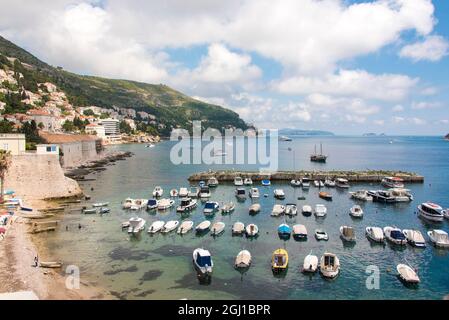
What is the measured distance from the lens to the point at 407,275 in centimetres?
3014

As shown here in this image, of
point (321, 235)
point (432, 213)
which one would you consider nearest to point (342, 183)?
point (432, 213)

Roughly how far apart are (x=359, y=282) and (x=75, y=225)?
34.1 m

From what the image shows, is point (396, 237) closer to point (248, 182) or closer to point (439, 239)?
point (439, 239)

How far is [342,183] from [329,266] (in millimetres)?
50788

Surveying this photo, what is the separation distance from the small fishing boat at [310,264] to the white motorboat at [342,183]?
47255 mm

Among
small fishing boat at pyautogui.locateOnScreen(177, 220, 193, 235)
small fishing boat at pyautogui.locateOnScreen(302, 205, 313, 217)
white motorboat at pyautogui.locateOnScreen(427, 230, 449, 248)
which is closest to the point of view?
white motorboat at pyautogui.locateOnScreen(427, 230, 449, 248)

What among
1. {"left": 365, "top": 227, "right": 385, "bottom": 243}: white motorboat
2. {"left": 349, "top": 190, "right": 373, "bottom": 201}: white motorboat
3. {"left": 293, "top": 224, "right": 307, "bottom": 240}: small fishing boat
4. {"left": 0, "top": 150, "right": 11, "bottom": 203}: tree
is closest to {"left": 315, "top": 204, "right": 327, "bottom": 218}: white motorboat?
{"left": 365, "top": 227, "right": 385, "bottom": 243}: white motorboat

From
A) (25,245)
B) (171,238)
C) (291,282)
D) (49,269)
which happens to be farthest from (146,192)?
(291,282)

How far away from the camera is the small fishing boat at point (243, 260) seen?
32.8 m

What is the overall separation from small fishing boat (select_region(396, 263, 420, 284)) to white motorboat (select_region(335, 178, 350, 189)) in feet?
154

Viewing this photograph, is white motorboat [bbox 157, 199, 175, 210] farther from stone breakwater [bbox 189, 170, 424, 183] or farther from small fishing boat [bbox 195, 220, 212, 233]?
stone breakwater [bbox 189, 170, 424, 183]

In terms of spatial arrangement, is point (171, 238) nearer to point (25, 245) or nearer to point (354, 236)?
point (25, 245)

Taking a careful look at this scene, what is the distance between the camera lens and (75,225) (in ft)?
152

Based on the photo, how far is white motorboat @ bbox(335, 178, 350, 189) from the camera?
77.3 meters
